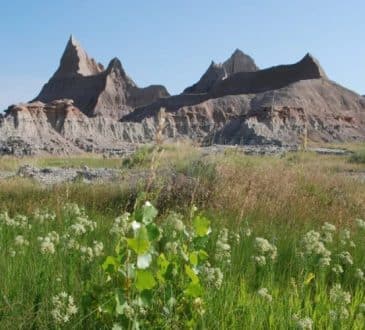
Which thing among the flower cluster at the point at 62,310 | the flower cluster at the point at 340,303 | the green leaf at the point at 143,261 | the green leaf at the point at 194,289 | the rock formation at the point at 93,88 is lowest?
the flower cluster at the point at 340,303

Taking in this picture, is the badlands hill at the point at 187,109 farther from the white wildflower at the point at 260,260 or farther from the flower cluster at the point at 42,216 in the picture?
the white wildflower at the point at 260,260

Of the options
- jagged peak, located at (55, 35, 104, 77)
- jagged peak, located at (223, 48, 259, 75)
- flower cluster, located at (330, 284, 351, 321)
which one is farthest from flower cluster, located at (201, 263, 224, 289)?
jagged peak, located at (223, 48, 259, 75)

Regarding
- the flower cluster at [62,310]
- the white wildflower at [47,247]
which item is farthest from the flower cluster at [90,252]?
the flower cluster at [62,310]

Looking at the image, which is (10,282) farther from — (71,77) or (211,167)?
(71,77)

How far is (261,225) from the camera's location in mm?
5930

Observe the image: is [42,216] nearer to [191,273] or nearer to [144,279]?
[191,273]

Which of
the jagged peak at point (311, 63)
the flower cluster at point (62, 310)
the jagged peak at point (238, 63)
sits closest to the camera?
the flower cluster at point (62, 310)

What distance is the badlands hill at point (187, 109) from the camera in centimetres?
6009

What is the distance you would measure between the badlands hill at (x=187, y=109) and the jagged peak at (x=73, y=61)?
22 cm

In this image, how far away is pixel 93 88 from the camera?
388 feet

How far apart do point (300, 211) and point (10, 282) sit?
448cm

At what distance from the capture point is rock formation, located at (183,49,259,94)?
120519mm

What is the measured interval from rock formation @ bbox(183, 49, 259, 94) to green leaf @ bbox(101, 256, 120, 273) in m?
117

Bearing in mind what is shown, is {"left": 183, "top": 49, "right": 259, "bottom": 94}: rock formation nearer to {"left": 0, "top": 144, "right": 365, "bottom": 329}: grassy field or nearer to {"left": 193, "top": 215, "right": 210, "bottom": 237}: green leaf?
{"left": 0, "top": 144, "right": 365, "bottom": 329}: grassy field
